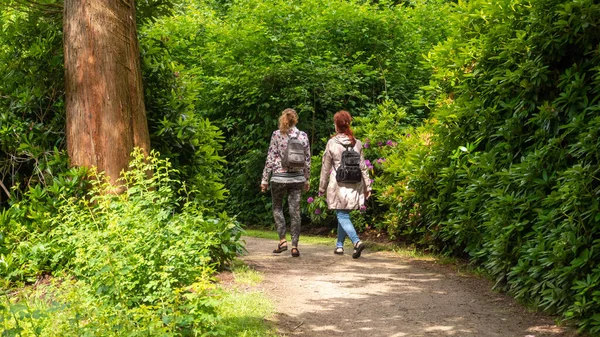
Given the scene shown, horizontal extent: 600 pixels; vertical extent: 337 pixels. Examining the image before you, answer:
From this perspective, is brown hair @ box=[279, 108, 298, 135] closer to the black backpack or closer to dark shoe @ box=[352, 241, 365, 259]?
the black backpack

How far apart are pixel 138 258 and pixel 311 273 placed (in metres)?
3.62

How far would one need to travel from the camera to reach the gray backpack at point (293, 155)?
9992 millimetres

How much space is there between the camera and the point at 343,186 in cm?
1019

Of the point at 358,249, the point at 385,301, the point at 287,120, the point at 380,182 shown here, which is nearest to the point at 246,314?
the point at 385,301

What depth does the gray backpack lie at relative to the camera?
32.8 feet

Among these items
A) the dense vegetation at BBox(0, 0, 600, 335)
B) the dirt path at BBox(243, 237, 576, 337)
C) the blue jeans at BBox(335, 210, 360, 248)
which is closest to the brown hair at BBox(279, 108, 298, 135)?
the dense vegetation at BBox(0, 0, 600, 335)

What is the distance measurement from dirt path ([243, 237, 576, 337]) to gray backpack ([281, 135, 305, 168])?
1309mm

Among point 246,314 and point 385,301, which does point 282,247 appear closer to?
point 385,301

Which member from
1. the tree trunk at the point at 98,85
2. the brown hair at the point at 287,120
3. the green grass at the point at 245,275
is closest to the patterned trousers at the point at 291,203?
the brown hair at the point at 287,120

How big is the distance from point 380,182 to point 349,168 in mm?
2039

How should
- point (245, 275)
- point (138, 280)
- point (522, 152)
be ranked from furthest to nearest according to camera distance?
1. point (245, 275)
2. point (522, 152)
3. point (138, 280)

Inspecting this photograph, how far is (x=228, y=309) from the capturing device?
20.9ft

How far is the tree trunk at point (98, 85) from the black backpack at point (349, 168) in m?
3.40

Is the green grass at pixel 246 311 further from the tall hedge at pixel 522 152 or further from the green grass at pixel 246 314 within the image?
the tall hedge at pixel 522 152
